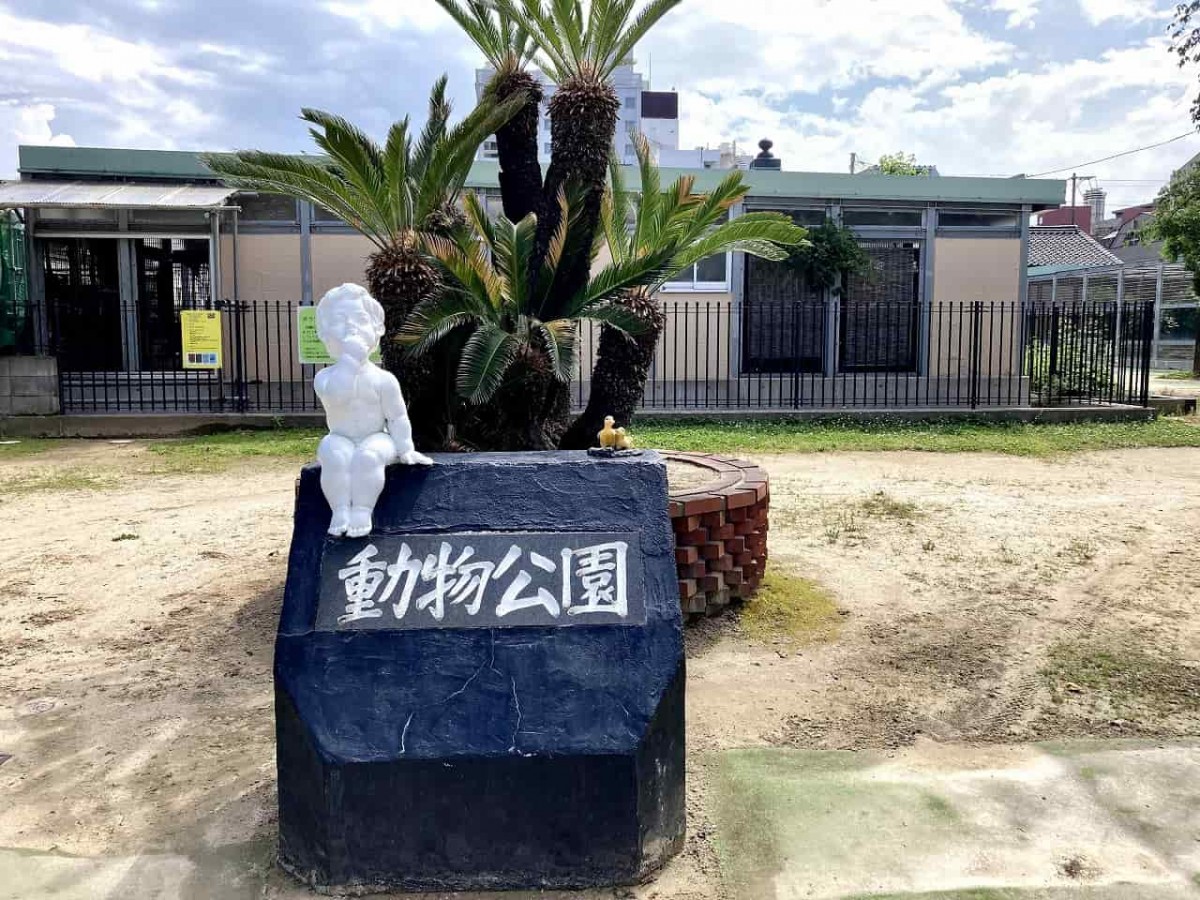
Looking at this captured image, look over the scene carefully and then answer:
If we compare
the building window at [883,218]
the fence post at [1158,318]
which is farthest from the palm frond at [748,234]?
the fence post at [1158,318]

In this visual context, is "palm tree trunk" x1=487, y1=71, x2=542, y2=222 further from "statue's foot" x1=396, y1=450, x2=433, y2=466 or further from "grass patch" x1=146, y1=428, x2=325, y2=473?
"grass patch" x1=146, y1=428, x2=325, y2=473

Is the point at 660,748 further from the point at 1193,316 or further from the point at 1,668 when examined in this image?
the point at 1193,316

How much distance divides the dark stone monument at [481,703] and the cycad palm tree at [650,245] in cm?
277

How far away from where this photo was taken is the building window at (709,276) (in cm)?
1475

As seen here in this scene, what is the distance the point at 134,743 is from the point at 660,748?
7.33ft

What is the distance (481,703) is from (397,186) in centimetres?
422

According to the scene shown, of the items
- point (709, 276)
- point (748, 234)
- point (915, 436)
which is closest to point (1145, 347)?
point (915, 436)

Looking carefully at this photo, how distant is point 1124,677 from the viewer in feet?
13.5

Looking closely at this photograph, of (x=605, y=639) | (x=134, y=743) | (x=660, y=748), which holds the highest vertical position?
(x=605, y=639)

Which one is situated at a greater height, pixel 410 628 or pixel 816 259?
pixel 816 259

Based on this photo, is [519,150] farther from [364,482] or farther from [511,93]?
[364,482]

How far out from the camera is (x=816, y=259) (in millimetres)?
14391

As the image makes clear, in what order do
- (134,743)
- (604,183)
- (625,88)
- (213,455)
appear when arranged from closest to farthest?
(134,743) < (604,183) < (213,455) < (625,88)

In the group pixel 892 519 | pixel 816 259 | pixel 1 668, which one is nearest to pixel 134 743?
pixel 1 668
